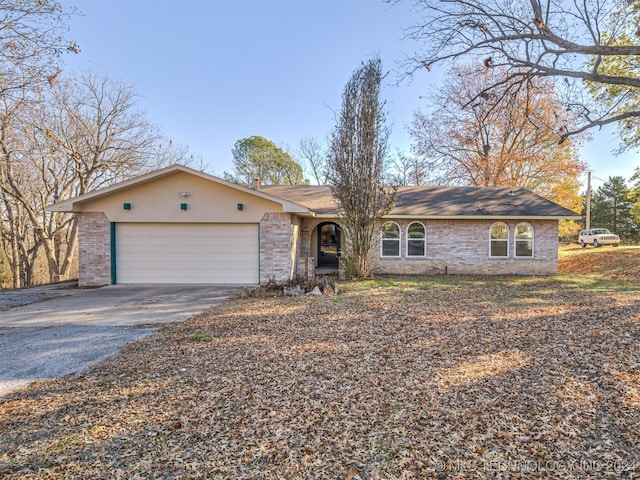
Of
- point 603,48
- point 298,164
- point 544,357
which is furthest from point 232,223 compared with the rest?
point 298,164

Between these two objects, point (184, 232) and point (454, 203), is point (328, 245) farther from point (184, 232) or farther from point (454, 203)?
point (184, 232)

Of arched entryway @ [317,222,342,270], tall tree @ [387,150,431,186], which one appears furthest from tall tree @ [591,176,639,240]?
arched entryway @ [317,222,342,270]

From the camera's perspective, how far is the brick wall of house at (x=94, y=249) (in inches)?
444

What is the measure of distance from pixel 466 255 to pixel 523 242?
2.31 meters

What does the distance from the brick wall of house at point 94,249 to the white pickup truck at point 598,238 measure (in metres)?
30.1

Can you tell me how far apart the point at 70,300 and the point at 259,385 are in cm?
Result: 816

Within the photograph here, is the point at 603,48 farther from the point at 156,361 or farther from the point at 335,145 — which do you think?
the point at 156,361

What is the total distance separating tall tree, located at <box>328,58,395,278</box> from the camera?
36.3ft

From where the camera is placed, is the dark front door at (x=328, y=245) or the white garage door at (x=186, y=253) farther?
the dark front door at (x=328, y=245)

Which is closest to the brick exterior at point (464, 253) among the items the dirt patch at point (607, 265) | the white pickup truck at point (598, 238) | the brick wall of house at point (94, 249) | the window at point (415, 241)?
the window at point (415, 241)

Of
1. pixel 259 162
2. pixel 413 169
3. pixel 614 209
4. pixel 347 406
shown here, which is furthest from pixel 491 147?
pixel 347 406

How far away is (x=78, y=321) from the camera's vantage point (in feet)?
22.5

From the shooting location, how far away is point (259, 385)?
3.74 m

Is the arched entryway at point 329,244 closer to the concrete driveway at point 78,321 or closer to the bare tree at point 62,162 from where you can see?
the concrete driveway at point 78,321
